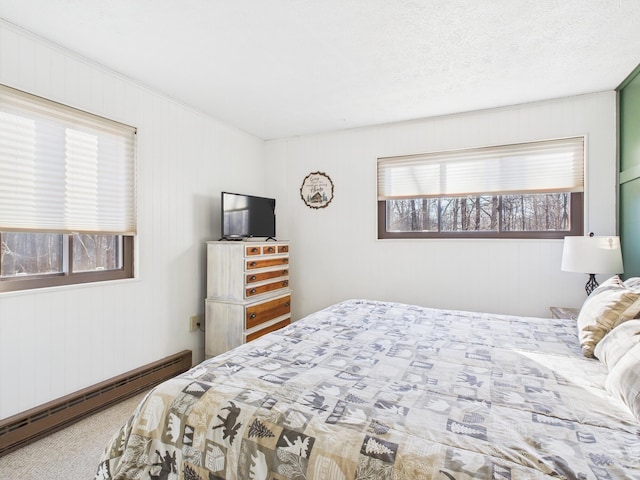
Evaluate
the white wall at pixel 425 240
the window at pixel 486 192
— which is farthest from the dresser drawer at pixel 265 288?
the window at pixel 486 192

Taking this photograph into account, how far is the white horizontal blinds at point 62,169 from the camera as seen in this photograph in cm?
201

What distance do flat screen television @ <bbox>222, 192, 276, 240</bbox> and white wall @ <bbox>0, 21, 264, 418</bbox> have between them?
26cm

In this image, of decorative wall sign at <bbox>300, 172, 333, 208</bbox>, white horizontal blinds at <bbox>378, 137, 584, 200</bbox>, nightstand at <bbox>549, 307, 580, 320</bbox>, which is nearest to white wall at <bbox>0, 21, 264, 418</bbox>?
decorative wall sign at <bbox>300, 172, 333, 208</bbox>

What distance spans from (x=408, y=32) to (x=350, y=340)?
6.02 ft

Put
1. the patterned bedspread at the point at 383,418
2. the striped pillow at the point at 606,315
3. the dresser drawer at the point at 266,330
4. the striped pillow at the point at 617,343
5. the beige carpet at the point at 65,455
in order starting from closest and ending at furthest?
the patterned bedspread at the point at 383,418 → the striped pillow at the point at 617,343 → the striped pillow at the point at 606,315 → the beige carpet at the point at 65,455 → the dresser drawer at the point at 266,330

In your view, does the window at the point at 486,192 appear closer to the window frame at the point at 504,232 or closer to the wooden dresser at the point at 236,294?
the window frame at the point at 504,232

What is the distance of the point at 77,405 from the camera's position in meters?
2.28

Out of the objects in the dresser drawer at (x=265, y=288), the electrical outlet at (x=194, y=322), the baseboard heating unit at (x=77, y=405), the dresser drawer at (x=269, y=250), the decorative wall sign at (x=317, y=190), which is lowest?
the baseboard heating unit at (x=77, y=405)

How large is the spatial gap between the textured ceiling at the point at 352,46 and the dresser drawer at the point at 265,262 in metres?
1.48

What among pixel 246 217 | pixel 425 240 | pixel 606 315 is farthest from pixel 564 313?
pixel 246 217

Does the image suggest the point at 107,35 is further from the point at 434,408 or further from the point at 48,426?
the point at 434,408

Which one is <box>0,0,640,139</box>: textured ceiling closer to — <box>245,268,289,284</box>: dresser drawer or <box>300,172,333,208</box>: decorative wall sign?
<box>300,172,333,208</box>: decorative wall sign

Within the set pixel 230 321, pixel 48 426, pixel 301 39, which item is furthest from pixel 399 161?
pixel 48 426

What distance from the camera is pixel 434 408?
1.12 m
